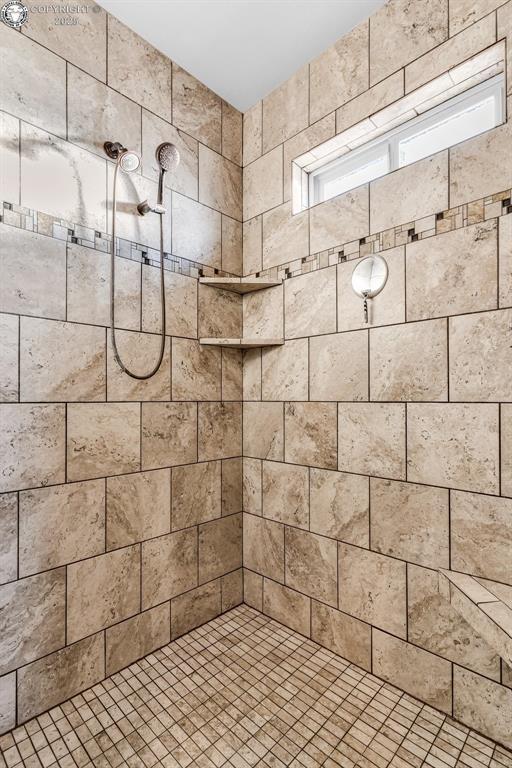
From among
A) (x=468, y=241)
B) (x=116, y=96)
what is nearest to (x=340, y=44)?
(x=116, y=96)

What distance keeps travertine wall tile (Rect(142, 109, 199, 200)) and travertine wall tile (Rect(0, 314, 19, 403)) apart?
945 millimetres

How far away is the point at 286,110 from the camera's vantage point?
209 cm

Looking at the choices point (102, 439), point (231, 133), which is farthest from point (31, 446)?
point (231, 133)

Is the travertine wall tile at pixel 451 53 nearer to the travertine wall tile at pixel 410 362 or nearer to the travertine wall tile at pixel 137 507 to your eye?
the travertine wall tile at pixel 410 362

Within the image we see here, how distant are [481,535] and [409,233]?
1.16 m

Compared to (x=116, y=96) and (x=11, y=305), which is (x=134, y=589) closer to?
(x=11, y=305)

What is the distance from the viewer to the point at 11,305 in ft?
4.66

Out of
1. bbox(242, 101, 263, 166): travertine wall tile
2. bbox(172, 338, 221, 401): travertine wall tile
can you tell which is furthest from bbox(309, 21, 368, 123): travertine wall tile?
bbox(172, 338, 221, 401): travertine wall tile

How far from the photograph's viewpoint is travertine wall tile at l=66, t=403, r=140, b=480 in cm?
158

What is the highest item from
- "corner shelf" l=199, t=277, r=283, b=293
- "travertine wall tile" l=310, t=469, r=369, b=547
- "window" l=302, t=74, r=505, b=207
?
"window" l=302, t=74, r=505, b=207

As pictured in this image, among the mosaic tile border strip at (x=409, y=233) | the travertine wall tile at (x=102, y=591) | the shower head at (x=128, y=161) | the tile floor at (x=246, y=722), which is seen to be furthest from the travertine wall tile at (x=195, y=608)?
the shower head at (x=128, y=161)

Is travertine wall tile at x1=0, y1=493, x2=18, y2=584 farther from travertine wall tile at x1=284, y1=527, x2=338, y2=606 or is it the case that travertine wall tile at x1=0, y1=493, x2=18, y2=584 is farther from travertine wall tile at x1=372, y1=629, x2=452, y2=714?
travertine wall tile at x1=372, y1=629, x2=452, y2=714

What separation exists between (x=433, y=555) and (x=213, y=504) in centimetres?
107

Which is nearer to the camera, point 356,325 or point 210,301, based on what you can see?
point 356,325
